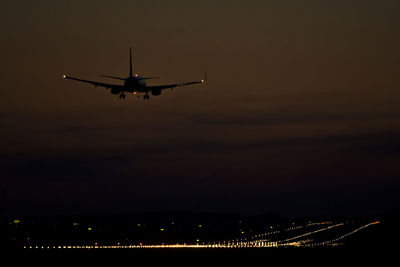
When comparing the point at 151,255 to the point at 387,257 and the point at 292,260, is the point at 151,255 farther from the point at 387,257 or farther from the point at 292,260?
the point at 387,257

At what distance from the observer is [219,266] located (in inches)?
6284

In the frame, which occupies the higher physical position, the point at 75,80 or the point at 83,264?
the point at 75,80

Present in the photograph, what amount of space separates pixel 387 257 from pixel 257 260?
36155 mm

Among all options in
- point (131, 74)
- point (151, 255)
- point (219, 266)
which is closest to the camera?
point (219, 266)

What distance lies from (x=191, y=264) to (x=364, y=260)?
4249 centimetres

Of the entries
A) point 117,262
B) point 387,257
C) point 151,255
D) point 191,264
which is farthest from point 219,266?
point 387,257

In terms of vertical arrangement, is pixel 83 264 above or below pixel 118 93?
below

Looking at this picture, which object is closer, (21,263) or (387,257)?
(21,263)

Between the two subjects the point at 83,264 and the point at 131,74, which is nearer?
the point at 83,264

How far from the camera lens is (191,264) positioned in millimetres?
164875

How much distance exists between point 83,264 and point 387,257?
7816cm

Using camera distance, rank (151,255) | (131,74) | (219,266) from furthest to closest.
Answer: (151,255) → (131,74) → (219,266)

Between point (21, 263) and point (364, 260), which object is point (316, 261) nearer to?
point (364, 260)

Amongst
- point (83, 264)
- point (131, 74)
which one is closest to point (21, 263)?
point (83, 264)
